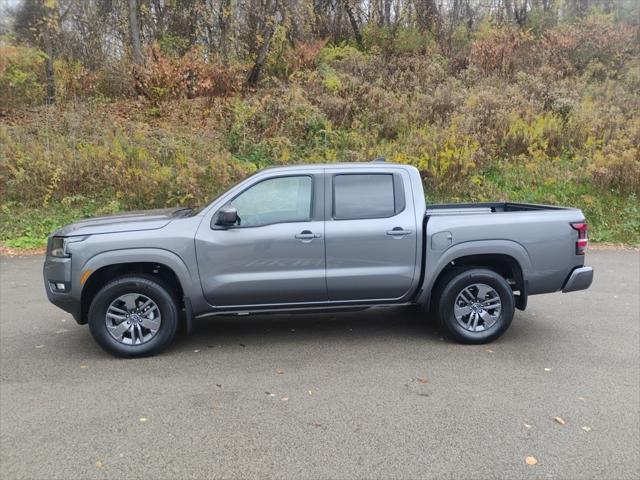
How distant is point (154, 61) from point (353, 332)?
14.0m

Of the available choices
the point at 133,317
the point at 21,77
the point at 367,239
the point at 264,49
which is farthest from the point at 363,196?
the point at 21,77

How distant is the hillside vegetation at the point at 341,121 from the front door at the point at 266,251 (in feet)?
24.2

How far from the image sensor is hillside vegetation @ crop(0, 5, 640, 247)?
501 inches

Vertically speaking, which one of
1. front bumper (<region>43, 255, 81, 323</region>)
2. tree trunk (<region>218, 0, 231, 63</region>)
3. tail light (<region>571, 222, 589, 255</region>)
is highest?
tree trunk (<region>218, 0, 231, 63</region>)

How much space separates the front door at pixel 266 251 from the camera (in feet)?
17.0

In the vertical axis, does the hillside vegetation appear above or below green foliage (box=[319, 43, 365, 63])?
below

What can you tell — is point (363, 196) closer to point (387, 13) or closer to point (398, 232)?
point (398, 232)

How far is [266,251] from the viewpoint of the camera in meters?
5.21

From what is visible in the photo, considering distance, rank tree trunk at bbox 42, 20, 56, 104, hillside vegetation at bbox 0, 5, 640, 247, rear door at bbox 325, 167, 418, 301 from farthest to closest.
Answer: tree trunk at bbox 42, 20, 56, 104 < hillside vegetation at bbox 0, 5, 640, 247 < rear door at bbox 325, 167, 418, 301

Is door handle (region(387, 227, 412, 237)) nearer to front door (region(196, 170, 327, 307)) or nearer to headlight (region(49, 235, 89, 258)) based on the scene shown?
front door (region(196, 170, 327, 307))

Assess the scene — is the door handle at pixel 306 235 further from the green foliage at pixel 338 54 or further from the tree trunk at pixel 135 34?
the green foliage at pixel 338 54

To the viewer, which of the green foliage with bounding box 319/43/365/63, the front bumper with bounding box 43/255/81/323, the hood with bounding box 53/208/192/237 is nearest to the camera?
the front bumper with bounding box 43/255/81/323

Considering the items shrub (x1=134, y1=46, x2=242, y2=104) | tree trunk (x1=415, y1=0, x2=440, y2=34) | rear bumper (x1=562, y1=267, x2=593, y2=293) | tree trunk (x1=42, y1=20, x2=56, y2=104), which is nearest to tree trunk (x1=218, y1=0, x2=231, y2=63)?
shrub (x1=134, y1=46, x2=242, y2=104)

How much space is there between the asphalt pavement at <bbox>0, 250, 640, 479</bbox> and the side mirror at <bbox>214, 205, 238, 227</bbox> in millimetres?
1275
